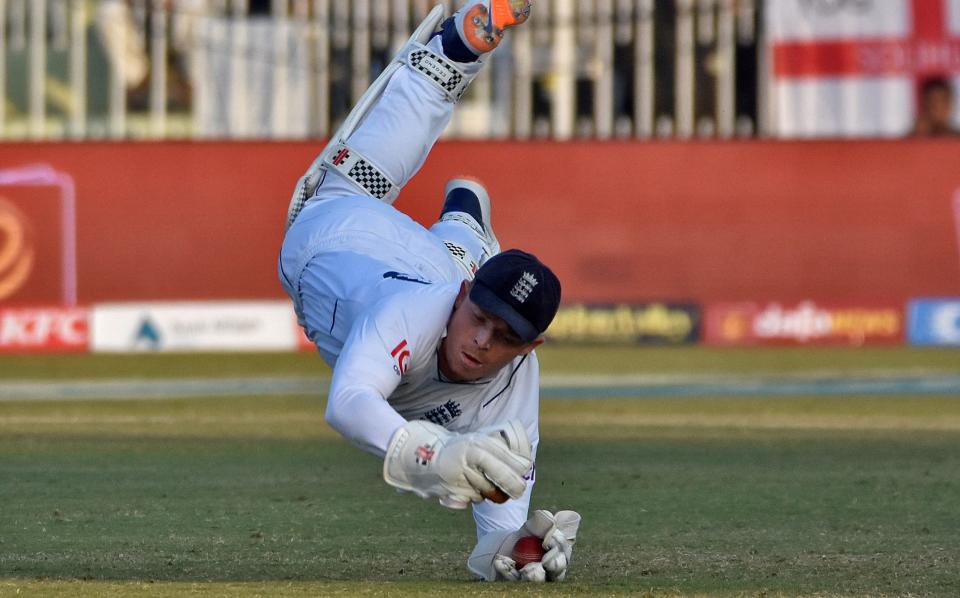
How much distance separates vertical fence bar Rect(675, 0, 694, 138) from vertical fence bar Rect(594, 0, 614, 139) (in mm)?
944

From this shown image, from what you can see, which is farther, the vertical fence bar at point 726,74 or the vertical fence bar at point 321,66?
the vertical fence bar at point 726,74

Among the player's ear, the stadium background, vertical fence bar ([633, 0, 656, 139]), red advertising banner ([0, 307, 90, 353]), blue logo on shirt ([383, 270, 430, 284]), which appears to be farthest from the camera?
vertical fence bar ([633, 0, 656, 139])

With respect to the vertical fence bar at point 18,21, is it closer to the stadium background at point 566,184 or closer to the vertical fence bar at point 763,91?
the stadium background at point 566,184

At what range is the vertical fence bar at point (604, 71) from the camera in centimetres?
2383

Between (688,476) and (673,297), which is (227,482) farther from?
(673,297)

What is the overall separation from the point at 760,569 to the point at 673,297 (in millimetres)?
15569

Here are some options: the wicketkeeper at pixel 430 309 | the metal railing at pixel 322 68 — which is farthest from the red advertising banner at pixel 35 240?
the wicketkeeper at pixel 430 309

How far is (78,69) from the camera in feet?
77.2

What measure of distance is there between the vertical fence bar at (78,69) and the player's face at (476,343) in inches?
722

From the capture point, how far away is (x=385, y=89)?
8.41 meters

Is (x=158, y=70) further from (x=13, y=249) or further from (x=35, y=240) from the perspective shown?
(x=13, y=249)

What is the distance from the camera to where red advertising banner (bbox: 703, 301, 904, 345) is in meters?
22.0

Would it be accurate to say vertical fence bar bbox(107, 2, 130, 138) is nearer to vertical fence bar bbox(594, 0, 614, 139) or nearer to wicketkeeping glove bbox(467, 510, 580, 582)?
vertical fence bar bbox(594, 0, 614, 139)

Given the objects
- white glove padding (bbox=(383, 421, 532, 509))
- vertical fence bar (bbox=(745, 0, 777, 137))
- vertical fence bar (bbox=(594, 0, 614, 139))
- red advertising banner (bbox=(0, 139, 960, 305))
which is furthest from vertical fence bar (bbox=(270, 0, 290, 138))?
white glove padding (bbox=(383, 421, 532, 509))
